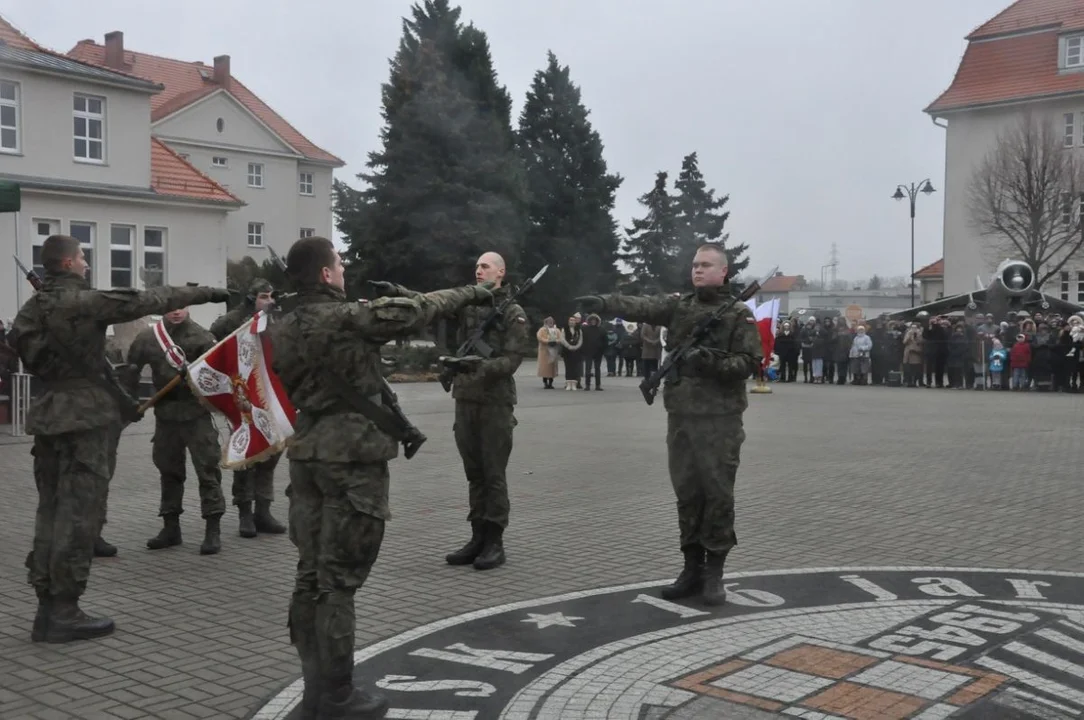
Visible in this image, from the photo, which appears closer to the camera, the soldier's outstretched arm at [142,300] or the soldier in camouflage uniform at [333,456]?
the soldier in camouflage uniform at [333,456]

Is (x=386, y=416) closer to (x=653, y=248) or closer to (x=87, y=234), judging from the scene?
(x=87, y=234)

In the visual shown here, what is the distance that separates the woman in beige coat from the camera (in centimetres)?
2549

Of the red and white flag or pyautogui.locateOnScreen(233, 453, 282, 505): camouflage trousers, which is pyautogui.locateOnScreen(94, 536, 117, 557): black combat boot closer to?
pyautogui.locateOnScreen(233, 453, 282, 505): camouflage trousers

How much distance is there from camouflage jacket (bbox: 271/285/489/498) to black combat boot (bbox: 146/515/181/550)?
3.98 m

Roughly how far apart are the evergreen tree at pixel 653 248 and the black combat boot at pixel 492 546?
4710cm

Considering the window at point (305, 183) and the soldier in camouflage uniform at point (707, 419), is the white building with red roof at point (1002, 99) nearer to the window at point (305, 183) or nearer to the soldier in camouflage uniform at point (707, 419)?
the window at point (305, 183)

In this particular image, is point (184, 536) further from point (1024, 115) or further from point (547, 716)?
point (1024, 115)

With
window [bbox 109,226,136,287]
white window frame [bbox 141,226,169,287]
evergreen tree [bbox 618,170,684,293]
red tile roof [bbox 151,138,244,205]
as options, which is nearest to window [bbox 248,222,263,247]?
Answer: evergreen tree [bbox 618,170,684,293]

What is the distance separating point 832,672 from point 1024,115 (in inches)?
1784

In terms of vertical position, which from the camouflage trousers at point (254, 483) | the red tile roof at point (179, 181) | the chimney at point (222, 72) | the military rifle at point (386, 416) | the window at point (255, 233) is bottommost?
the camouflage trousers at point (254, 483)

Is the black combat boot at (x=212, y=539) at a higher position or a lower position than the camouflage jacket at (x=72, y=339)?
lower

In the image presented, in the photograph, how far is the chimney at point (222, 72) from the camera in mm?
59031

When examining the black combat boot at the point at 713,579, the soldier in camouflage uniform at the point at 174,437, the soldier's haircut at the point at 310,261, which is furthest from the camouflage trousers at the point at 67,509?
the black combat boot at the point at 713,579

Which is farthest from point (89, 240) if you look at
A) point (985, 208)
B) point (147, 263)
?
point (985, 208)
